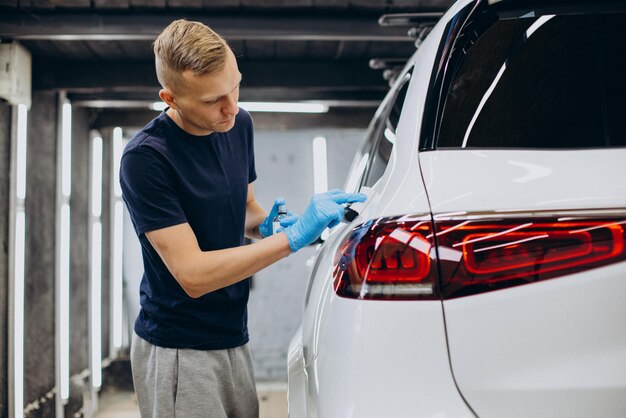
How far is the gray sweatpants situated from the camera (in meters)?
1.70

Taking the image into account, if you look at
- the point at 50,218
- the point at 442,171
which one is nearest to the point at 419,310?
the point at 442,171

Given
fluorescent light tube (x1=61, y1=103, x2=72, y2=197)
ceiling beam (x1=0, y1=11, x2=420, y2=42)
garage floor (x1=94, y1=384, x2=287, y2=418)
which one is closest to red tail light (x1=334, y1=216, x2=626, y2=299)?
ceiling beam (x1=0, y1=11, x2=420, y2=42)

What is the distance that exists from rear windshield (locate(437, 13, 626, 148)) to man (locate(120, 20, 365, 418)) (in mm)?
364

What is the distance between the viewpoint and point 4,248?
467cm

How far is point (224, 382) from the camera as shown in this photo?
5.85ft

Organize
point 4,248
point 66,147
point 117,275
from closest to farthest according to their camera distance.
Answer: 1. point 4,248
2. point 66,147
3. point 117,275

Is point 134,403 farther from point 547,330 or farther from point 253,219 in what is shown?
point 547,330

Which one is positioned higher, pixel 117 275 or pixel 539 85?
pixel 539 85

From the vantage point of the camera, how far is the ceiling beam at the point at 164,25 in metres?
4.33

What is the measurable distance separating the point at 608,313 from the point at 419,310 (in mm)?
305

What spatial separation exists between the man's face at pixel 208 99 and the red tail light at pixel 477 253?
732 mm

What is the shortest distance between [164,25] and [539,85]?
11.6 feet

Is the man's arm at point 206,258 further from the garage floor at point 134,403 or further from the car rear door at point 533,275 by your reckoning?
the garage floor at point 134,403

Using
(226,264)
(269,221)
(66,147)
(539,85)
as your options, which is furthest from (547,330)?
(66,147)
